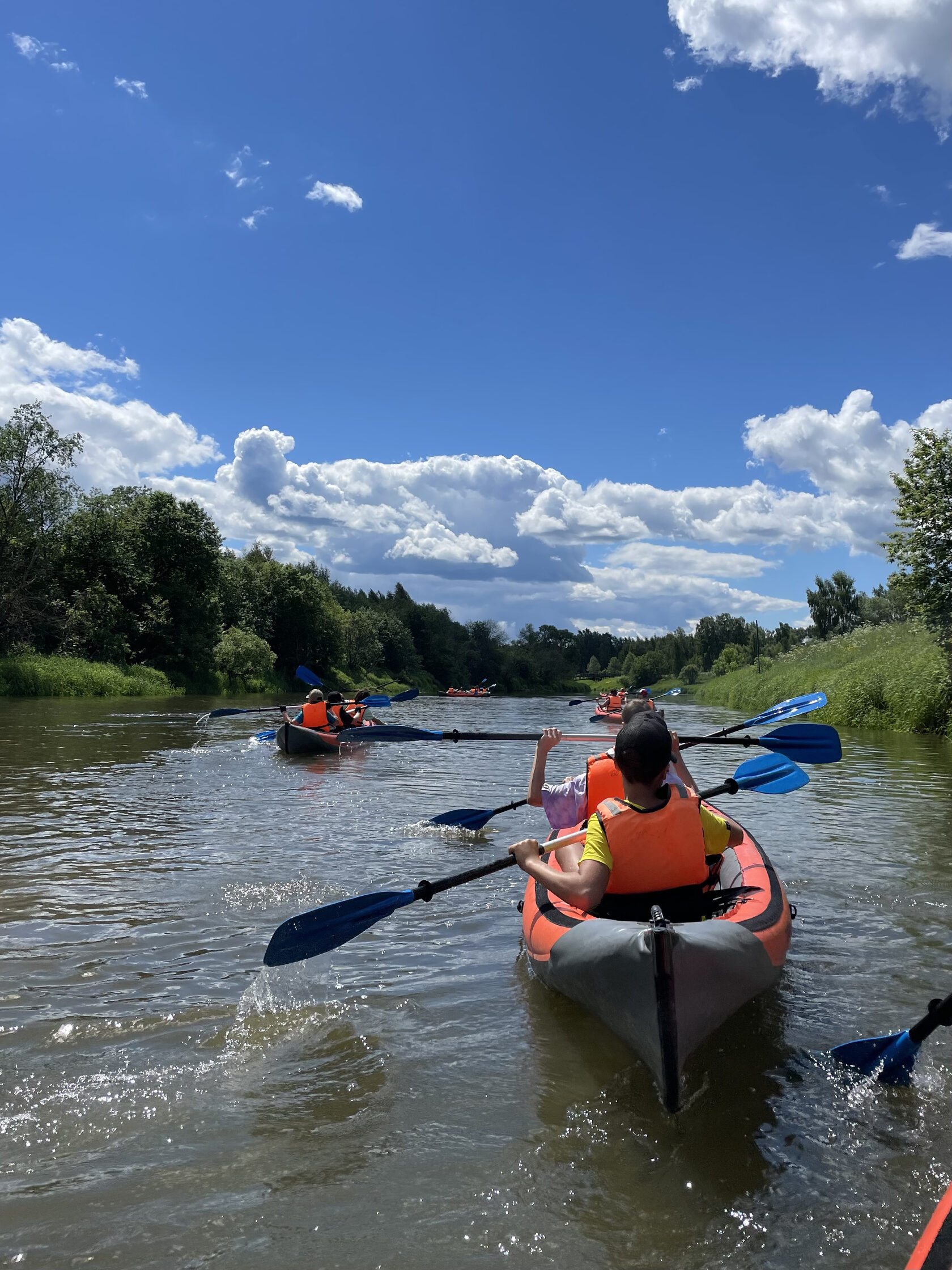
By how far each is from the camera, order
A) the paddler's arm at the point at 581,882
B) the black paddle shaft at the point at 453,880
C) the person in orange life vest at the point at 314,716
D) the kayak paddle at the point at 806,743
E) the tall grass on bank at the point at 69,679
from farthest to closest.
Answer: the tall grass on bank at the point at 69,679 → the person in orange life vest at the point at 314,716 → the kayak paddle at the point at 806,743 → the black paddle shaft at the point at 453,880 → the paddler's arm at the point at 581,882

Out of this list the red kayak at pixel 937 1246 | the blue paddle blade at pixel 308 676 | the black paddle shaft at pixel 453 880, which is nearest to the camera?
the red kayak at pixel 937 1246

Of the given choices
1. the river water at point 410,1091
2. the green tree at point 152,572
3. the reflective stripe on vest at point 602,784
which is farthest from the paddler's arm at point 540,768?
the green tree at point 152,572

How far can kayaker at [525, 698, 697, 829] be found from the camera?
16.4 feet

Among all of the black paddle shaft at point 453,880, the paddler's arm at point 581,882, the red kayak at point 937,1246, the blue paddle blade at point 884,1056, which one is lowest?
the blue paddle blade at point 884,1056

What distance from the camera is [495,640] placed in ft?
318

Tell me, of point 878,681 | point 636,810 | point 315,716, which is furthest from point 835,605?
point 636,810

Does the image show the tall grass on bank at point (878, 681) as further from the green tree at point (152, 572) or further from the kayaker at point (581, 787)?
the green tree at point (152, 572)

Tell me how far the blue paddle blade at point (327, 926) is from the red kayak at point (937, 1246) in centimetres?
250

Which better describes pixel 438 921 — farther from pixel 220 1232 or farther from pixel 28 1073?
pixel 220 1232

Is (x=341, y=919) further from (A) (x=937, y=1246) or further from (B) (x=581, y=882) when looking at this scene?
A: (A) (x=937, y=1246)

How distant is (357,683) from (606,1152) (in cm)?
5301

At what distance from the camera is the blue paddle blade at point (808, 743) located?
6.68m

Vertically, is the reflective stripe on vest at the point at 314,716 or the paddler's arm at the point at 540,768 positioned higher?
the paddler's arm at the point at 540,768

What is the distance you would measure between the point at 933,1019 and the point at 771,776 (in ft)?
8.89
